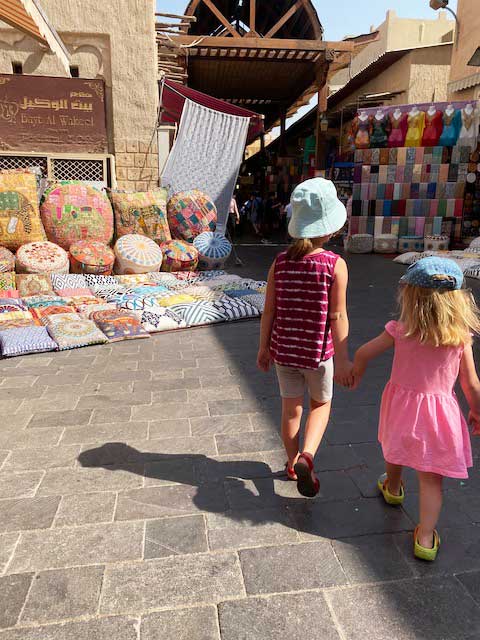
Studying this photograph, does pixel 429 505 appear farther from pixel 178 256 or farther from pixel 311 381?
pixel 178 256

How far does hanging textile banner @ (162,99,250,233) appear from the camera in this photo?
8.61m

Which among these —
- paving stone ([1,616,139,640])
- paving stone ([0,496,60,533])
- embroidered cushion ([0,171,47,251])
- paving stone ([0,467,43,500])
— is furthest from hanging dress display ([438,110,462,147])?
paving stone ([1,616,139,640])

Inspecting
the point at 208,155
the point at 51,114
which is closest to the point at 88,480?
the point at 208,155

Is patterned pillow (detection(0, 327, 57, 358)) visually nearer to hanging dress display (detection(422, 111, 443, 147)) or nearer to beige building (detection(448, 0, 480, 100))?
hanging dress display (detection(422, 111, 443, 147))

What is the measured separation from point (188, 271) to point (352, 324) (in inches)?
119

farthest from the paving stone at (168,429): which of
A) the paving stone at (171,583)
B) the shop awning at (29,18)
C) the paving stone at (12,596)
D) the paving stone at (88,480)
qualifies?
the shop awning at (29,18)

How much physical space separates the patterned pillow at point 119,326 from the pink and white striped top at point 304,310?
2.88 meters

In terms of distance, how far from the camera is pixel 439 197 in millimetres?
10930

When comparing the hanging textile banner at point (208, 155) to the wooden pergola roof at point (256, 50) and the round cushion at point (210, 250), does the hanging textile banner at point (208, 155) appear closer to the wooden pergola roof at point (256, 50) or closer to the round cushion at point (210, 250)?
the round cushion at point (210, 250)

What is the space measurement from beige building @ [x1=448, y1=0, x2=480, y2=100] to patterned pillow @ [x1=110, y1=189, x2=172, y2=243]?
930cm

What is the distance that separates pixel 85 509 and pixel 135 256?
5247 millimetres

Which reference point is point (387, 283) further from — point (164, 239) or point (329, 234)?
point (329, 234)

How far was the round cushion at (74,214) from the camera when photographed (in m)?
7.04

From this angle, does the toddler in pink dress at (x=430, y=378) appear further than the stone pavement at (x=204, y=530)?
Yes
